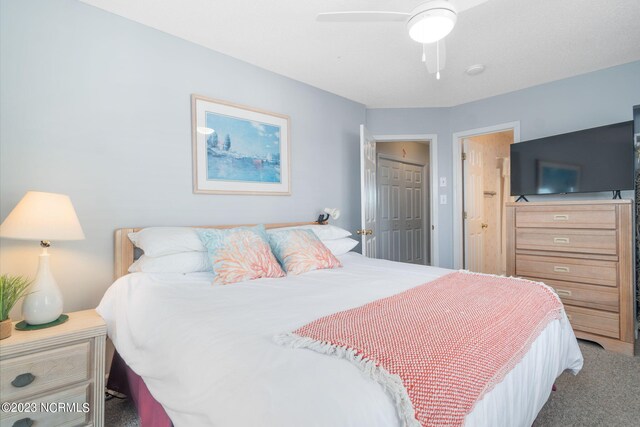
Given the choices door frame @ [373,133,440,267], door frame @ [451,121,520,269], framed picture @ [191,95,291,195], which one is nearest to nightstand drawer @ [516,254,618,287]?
door frame @ [451,121,520,269]

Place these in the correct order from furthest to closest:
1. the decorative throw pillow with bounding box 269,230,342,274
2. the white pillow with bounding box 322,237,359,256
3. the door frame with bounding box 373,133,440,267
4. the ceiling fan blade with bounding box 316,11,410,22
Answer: the door frame with bounding box 373,133,440,267 < the white pillow with bounding box 322,237,359,256 < the decorative throw pillow with bounding box 269,230,342,274 < the ceiling fan blade with bounding box 316,11,410,22

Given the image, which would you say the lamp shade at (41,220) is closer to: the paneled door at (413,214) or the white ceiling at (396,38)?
the white ceiling at (396,38)

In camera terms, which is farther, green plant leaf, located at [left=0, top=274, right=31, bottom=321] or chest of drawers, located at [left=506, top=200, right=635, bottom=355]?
chest of drawers, located at [left=506, top=200, right=635, bottom=355]

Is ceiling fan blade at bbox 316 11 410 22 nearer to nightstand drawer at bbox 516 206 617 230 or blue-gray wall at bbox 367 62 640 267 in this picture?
nightstand drawer at bbox 516 206 617 230

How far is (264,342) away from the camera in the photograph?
96cm

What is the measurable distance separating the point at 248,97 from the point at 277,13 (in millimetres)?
834

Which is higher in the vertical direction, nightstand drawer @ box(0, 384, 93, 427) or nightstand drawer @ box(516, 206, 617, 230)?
nightstand drawer @ box(516, 206, 617, 230)

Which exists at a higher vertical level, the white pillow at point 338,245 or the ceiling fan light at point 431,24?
the ceiling fan light at point 431,24

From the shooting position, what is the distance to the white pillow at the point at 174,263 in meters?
1.81

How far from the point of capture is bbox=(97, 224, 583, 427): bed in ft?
2.37

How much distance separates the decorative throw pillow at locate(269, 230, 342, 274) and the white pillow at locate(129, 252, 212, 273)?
48cm

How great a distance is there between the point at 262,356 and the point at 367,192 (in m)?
2.59

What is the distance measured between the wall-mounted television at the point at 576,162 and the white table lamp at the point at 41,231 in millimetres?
3684

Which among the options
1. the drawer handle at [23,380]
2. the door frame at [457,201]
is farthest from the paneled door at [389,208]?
the drawer handle at [23,380]
